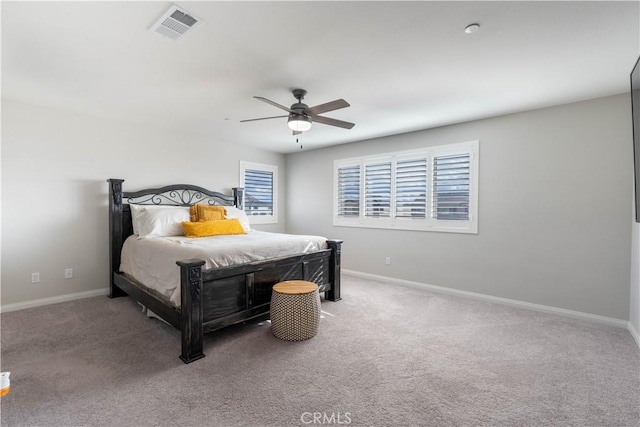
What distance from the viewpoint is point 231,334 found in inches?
114

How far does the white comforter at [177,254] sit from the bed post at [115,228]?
271 millimetres

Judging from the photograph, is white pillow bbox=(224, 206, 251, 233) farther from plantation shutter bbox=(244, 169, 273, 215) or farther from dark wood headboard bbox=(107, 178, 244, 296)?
plantation shutter bbox=(244, 169, 273, 215)

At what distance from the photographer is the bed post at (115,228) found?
394 cm

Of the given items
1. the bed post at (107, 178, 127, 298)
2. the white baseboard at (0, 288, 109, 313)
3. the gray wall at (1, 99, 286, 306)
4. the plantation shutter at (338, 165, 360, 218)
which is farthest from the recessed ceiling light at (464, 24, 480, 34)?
the white baseboard at (0, 288, 109, 313)

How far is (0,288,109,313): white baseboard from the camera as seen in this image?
3.44 m

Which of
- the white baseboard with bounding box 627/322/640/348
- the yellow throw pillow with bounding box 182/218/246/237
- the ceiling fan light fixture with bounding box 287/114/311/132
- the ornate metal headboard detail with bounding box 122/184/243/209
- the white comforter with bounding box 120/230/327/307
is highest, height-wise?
the ceiling fan light fixture with bounding box 287/114/311/132

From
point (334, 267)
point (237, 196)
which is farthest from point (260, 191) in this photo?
point (334, 267)

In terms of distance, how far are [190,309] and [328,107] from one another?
208 centimetres

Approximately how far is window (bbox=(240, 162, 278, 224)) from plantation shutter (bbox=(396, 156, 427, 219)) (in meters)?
2.65

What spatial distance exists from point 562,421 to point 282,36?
3024 millimetres

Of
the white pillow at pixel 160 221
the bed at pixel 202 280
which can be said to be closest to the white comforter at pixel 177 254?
the bed at pixel 202 280

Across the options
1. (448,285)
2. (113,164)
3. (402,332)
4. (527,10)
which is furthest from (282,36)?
(448,285)

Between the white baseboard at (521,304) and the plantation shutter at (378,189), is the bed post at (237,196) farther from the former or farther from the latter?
the white baseboard at (521,304)

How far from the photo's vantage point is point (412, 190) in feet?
15.3
